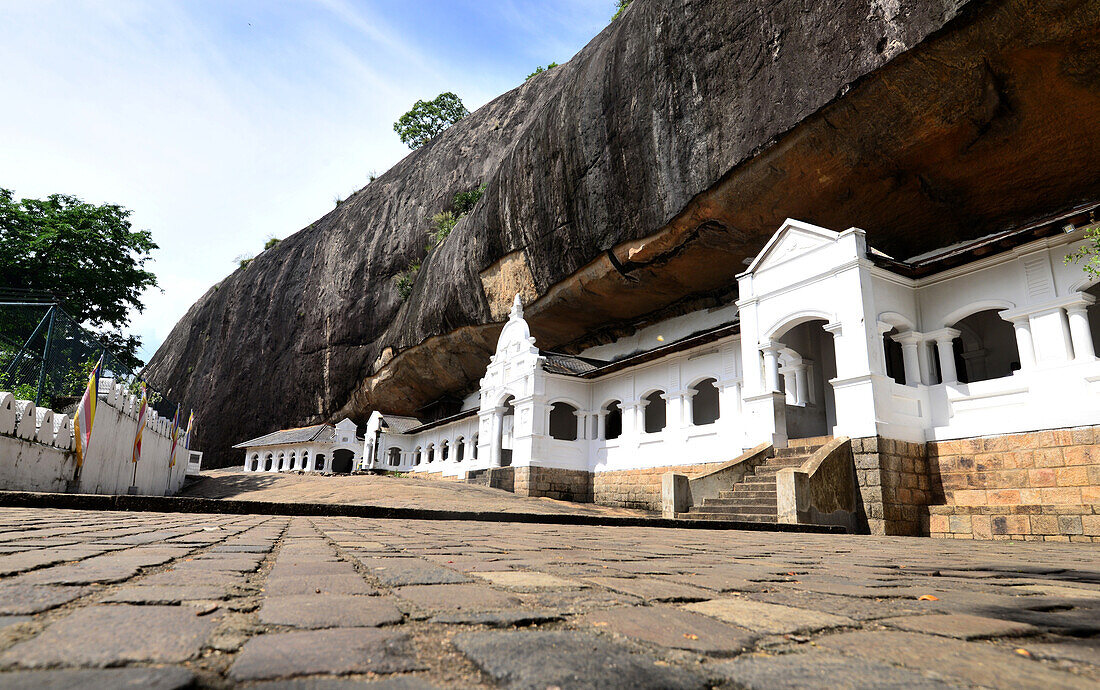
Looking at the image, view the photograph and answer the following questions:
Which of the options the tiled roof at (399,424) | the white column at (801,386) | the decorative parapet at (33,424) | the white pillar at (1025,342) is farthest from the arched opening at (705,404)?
the tiled roof at (399,424)

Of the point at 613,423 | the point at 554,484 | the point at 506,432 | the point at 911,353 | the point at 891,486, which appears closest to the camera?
the point at 891,486

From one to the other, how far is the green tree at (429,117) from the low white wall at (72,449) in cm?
3301

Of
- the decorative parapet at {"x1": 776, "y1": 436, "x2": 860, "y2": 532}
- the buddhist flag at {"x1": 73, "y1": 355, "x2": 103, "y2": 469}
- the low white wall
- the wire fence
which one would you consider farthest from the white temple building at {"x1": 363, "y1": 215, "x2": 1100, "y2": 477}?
the buddhist flag at {"x1": 73, "y1": 355, "x2": 103, "y2": 469}

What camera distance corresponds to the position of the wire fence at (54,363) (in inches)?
454

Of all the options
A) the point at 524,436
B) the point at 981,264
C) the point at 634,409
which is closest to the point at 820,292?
the point at 981,264

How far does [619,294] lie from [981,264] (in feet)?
35.2

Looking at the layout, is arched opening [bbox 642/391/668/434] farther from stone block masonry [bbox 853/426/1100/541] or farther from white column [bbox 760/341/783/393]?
stone block masonry [bbox 853/426/1100/541]

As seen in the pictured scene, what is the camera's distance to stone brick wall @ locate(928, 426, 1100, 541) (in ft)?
30.5

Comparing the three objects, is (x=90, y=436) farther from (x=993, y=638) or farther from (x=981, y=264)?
(x=981, y=264)

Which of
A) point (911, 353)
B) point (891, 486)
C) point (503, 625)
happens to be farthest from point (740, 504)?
point (503, 625)

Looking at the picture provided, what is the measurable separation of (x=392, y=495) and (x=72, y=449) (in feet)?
22.4

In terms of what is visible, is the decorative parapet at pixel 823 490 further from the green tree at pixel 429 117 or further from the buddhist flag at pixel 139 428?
the green tree at pixel 429 117

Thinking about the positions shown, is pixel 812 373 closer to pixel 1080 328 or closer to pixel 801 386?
pixel 801 386

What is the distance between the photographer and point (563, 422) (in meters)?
26.2
